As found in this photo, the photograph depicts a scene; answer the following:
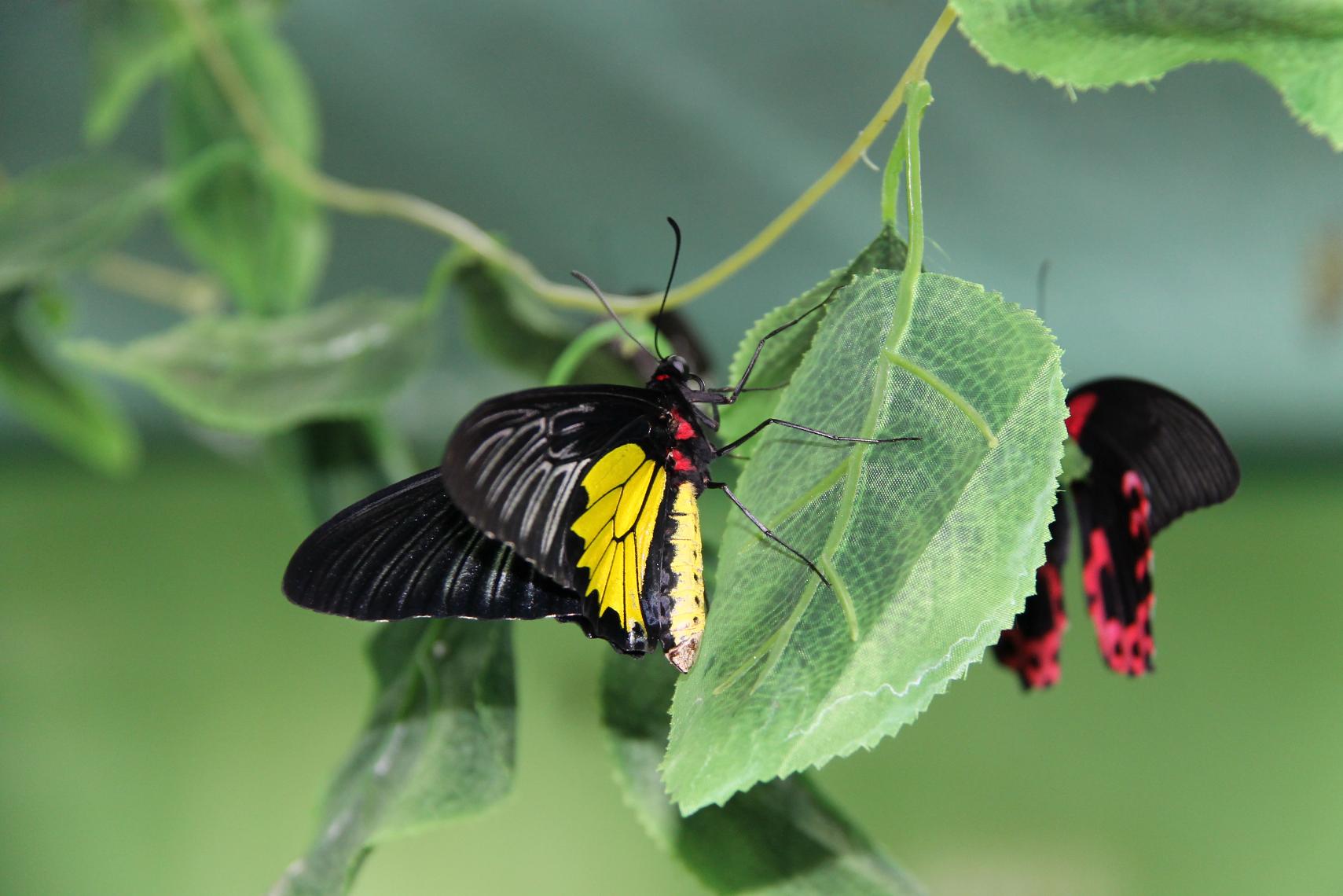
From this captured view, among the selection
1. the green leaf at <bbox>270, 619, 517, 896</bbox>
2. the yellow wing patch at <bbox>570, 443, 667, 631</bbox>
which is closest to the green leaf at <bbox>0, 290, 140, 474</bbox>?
the green leaf at <bbox>270, 619, 517, 896</bbox>

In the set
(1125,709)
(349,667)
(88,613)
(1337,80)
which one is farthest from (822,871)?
(88,613)

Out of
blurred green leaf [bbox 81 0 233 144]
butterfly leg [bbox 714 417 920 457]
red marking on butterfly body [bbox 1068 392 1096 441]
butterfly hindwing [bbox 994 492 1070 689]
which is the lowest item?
butterfly hindwing [bbox 994 492 1070 689]

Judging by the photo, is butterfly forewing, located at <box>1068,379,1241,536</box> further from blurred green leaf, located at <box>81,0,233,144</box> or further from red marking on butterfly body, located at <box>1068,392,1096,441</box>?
blurred green leaf, located at <box>81,0,233,144</box>

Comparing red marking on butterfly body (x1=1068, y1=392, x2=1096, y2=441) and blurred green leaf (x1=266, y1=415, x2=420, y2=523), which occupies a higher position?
blurred green leaf (x1=266, y1=415, x2=420, y2=523)

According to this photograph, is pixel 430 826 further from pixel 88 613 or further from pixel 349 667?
pixel 88 613

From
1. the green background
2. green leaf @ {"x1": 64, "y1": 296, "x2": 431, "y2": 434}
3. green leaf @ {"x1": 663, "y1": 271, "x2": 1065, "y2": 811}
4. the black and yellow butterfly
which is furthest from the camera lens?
the green background
